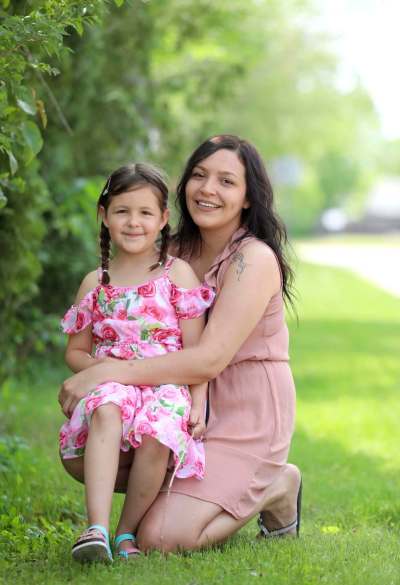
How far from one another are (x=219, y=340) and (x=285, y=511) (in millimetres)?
842

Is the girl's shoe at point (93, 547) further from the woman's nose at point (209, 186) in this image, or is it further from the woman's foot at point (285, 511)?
the woman's nose at point (209, 186)

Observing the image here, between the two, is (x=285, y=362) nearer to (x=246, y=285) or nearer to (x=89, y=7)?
(x=246, y=285)

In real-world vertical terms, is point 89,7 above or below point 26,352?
above

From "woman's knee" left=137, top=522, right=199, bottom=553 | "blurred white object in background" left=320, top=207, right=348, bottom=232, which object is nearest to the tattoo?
"woman's knee" left=137, top=522, right=199, bottom=553

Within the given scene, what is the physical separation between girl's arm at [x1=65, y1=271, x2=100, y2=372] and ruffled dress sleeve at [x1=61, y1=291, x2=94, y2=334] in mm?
32

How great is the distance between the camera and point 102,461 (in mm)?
4234

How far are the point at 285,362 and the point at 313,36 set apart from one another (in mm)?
35940

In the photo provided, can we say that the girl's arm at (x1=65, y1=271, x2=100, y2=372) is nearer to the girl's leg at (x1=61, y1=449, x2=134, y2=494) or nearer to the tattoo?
the girl's leg at (x1=61, y1=449, x2=134, y2=494)

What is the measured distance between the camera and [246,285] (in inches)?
186

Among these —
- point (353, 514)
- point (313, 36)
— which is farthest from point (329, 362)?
point (313, 36)

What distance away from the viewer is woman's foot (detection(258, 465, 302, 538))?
4887 mm

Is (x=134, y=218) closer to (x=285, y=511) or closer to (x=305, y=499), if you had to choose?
(x=285, y=511)

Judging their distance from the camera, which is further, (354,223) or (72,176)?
(354,223)

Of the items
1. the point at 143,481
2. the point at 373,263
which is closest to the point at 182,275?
the point at 143,481
